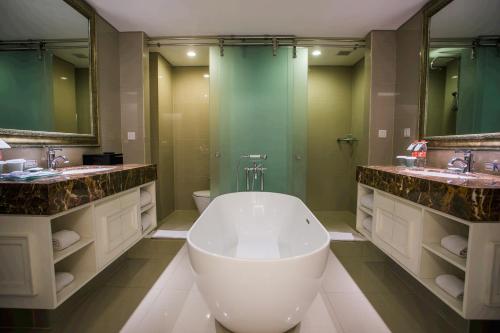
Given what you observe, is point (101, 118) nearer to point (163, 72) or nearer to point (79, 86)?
point (79, 86)

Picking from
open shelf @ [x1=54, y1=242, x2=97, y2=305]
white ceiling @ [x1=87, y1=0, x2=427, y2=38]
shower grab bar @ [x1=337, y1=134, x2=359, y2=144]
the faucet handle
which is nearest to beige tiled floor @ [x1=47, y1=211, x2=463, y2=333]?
open shelf @ [x1=54, y1=242, x2=97, y2=305]

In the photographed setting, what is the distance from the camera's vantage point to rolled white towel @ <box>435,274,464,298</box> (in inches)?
57.5

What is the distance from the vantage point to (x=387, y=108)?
2934 millimetres

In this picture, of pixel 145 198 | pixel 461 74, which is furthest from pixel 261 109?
pixel 461 74

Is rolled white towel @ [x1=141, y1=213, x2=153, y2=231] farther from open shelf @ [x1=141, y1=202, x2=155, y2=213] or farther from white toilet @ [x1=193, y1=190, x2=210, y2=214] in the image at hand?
white toilet @ [x1=193, y1=190, x2=210, y2=214]

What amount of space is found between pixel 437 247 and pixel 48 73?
3.06 m

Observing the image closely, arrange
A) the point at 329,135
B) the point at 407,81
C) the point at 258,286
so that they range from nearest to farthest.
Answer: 1. the point at 258,286
2. the point at 407,81
3. the point at 329,135

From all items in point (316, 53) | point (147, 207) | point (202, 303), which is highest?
point (316, 53)

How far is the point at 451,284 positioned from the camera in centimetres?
153

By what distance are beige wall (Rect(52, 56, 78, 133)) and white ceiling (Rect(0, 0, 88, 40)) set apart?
22cm

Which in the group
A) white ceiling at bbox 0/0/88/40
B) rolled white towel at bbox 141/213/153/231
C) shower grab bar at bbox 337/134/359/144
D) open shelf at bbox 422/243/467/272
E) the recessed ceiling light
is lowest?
rolled white towel at bbox 141/213/153/231

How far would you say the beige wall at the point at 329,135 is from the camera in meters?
3.94

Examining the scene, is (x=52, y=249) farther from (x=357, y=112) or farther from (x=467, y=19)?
(x=357, y=112)

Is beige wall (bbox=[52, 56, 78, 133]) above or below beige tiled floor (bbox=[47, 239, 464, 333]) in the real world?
above
